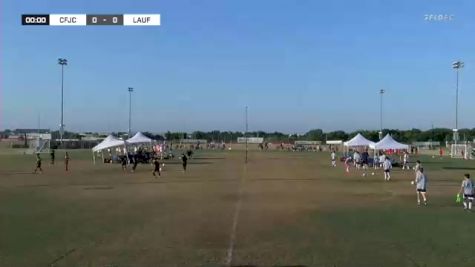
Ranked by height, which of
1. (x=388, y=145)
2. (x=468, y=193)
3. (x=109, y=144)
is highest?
(x=388, y=145)

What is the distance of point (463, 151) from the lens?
74.3 meters

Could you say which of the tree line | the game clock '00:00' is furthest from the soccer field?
the tree line

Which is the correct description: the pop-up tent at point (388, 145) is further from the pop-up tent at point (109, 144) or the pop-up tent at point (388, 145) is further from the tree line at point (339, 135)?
the tree line at point (339, 135)

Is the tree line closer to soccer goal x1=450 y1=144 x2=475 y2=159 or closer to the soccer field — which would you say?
soccer goal x1=450 y1=144 x2=475 y2=159

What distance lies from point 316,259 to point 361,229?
14.0 feet

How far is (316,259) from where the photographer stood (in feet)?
35.0

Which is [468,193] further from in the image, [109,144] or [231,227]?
[109,144]

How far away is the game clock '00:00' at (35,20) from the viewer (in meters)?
21.4

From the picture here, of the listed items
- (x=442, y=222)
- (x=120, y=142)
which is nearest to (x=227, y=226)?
(x=442, y=222)

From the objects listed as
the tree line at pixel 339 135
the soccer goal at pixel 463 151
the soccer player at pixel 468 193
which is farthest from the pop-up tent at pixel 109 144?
the tree line at pixel 339 135

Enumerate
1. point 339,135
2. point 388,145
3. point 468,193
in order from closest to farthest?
1. point 468,193
2. point 388,145
3. point 339,135

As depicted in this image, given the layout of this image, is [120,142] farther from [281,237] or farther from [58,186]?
[281,237]

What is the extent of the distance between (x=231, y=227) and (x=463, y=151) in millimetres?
66984

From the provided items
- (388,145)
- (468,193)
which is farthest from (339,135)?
(468,193)
